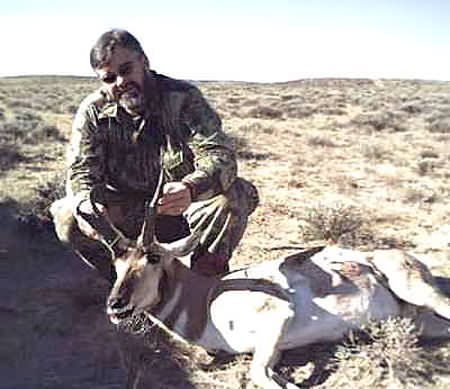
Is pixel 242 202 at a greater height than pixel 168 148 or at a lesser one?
lesser

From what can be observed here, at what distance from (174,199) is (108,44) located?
1282 millimetres

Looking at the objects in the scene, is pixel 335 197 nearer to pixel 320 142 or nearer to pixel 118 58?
pixel 118 58

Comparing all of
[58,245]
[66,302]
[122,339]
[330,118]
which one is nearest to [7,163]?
[58,245]

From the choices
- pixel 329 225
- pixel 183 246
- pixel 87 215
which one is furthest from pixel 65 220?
pixel 329 225

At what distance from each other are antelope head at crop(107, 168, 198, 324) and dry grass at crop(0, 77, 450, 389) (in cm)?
68

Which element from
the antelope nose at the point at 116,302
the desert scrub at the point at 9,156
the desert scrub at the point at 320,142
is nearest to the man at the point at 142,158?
the antelope nose at the point at 116,302

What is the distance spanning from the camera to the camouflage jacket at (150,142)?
4898 millimetres

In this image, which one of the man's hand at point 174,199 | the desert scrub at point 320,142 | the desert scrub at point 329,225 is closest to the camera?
the man's hand at point 174,199

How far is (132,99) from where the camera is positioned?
488 centimetres

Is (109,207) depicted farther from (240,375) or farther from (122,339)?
(240,375)

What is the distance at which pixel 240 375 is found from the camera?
4332mm

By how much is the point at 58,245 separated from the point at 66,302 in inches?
60.5

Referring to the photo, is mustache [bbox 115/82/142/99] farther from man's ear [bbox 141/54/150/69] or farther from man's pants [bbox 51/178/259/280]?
man's pants [bbox 51/178/259/280]

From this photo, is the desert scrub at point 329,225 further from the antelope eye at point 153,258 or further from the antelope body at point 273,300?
the antelope eye at point 153,258
